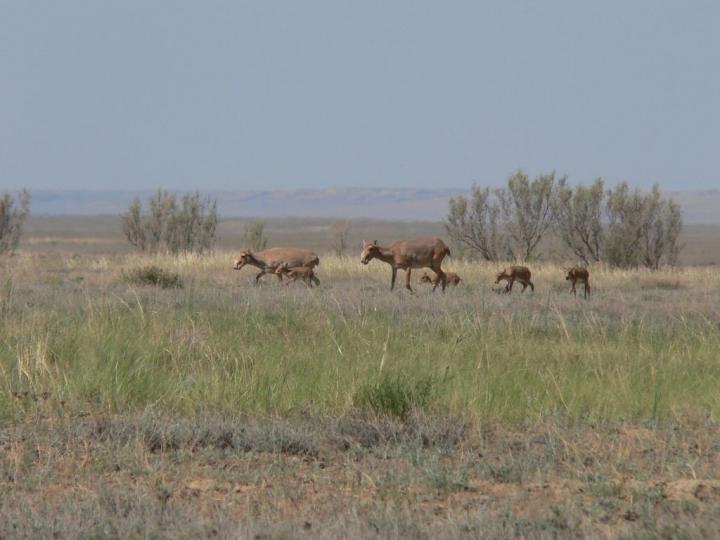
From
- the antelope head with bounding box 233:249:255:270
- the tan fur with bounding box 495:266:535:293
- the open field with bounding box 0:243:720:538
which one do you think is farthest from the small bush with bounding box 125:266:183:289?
the open field with bounding box 0:243:720:538

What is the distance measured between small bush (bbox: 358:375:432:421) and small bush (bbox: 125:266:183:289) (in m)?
14.2

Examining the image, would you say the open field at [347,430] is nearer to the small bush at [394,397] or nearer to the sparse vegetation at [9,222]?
the small bush at [394,397]

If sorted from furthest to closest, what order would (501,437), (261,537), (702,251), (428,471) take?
(702,251), (501,437), (428,471), (261,537)

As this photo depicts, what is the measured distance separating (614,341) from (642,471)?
6408 millimetres

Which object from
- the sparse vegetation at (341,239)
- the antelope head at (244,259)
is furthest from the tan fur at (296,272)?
the sparse vegetation at (341,239)

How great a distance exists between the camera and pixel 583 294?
72.7 ft

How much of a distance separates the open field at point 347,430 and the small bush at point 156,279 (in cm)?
925

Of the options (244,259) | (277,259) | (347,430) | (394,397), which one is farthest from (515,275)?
(347,430)

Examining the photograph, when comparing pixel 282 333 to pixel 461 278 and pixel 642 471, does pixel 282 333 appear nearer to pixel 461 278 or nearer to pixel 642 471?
pixel 642 471

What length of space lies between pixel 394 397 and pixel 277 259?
51.9 feet

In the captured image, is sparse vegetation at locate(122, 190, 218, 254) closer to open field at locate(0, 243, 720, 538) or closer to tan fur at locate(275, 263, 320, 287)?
tan fur at locate(275, 263, 320, 287)

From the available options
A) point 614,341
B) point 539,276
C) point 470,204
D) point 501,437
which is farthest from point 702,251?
point 501,437

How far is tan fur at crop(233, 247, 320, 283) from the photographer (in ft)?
79.2

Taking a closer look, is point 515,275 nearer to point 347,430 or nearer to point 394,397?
point 394,397
